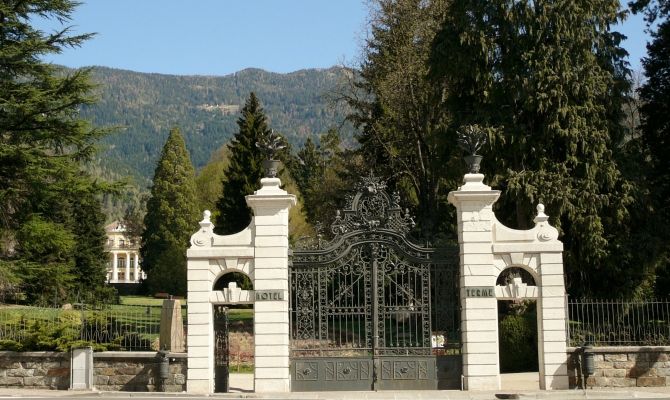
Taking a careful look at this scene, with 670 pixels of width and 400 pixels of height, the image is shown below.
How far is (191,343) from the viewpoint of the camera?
59.4 feet

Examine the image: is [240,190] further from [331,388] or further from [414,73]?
[331,388]

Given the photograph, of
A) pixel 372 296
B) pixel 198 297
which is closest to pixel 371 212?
pixel 372 296

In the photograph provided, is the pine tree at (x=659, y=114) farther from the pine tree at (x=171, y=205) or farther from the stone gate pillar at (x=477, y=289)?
the pine tree at (x=171, y=205)

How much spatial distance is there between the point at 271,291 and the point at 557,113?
13.0 m

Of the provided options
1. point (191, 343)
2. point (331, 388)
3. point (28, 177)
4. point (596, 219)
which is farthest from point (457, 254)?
point (28, 177)

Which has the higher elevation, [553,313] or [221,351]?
[553,313]

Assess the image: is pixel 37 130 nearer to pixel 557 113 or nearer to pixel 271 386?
pixel 271 386

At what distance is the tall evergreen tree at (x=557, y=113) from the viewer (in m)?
26.5

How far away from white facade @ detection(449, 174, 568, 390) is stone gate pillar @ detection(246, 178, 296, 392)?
3821mm

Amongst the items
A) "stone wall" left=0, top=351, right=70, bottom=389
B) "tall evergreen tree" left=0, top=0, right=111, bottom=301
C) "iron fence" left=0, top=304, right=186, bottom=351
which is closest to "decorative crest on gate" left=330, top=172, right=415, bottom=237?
"iron fence" left=0, top=304, right=186, bottom=351

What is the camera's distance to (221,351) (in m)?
18.9

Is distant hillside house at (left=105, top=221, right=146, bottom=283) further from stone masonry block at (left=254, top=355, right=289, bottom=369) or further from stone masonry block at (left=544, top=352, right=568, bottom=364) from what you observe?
stone masonry block at (left=544, top=352, right=568, bottom=364)

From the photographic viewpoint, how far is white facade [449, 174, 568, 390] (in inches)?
712

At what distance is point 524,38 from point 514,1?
1.27 m
